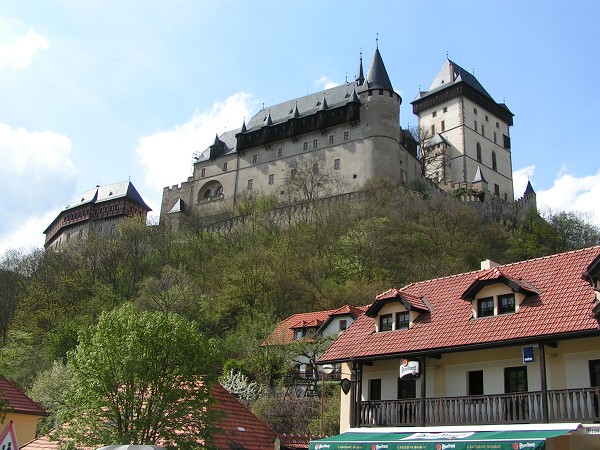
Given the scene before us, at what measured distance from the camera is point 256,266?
5728cm

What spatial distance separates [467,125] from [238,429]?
256 feet

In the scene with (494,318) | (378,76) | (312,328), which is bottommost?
(494,318)

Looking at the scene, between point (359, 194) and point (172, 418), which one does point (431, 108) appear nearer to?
point (359, 194)

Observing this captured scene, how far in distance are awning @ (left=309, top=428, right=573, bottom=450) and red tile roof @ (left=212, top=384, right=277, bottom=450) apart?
2865mm

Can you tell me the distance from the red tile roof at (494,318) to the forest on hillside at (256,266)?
1735cm

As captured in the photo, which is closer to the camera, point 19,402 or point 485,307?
point 485,307

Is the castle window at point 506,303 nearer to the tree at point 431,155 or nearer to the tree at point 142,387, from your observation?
the tree at point 142,387

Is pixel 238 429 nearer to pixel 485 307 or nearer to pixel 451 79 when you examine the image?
pixel 485 307

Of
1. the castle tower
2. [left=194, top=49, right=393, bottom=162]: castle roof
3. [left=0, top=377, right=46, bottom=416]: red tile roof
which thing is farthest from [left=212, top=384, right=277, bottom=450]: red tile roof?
the castle tower

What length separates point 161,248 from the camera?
71812 mm

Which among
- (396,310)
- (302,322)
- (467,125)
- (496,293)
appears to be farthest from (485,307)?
(467,125)

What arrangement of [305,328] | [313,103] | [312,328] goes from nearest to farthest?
[312,328] < [305,328] < [313,103]

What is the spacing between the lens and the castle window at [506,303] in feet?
63.9

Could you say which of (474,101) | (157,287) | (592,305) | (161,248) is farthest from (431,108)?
(592,305)
